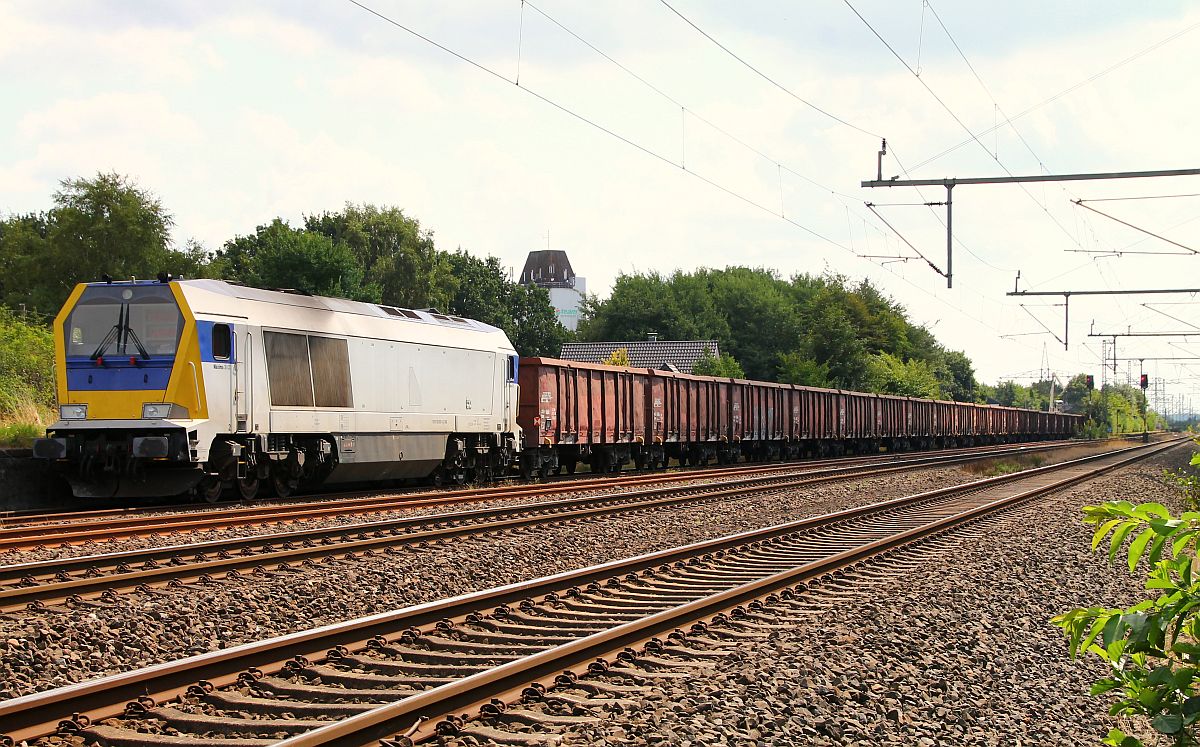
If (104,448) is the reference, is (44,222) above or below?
above

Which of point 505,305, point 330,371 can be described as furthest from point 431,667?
point 505,305

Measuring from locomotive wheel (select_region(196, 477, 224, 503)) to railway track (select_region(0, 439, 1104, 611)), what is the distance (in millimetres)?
4196

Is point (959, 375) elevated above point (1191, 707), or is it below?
above

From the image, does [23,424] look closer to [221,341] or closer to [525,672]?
[221,341]

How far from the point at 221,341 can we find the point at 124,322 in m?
1.41

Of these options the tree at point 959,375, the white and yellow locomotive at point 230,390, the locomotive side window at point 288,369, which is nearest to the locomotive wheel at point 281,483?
the white and yellow locomotive at point 230,390

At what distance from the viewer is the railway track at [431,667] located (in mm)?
5520

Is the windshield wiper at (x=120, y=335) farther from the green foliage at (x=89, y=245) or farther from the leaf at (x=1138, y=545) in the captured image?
the green foliage at (x=89, y=245)

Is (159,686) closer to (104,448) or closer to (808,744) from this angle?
(808,744)

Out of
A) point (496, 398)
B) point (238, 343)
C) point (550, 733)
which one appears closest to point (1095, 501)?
point (496, 398)

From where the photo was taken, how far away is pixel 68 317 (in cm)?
1622

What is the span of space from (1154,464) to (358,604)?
4050 cm

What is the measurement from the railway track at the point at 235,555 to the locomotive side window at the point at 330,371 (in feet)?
13.1

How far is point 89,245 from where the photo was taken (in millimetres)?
51812
